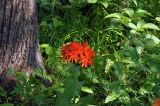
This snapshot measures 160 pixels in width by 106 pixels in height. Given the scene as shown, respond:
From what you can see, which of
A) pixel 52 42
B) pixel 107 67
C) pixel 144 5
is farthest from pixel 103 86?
pixel 144 5

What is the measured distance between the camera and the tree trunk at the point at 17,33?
3105 mm

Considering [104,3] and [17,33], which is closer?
[17,33]

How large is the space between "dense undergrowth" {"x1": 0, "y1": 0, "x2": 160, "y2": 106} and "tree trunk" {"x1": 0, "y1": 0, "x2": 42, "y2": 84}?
0.19 m

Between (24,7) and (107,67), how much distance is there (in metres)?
0.81

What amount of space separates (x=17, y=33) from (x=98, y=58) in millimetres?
675

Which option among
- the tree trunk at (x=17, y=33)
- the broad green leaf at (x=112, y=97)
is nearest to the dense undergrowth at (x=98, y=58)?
the broad green leaf at (x=112, y=97)

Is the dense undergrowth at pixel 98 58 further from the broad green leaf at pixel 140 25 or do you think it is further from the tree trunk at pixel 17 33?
the tree trunk at pixel 17 33

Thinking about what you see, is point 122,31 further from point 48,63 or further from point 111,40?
point 48,63

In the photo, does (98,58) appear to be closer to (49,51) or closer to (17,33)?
(49,51)

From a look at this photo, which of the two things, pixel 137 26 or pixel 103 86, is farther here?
pixel 137 26

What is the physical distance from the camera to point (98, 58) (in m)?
3.02

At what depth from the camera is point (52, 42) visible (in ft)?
12.6

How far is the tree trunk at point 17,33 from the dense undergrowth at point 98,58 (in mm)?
187

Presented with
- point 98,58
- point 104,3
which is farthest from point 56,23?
point 98,58
